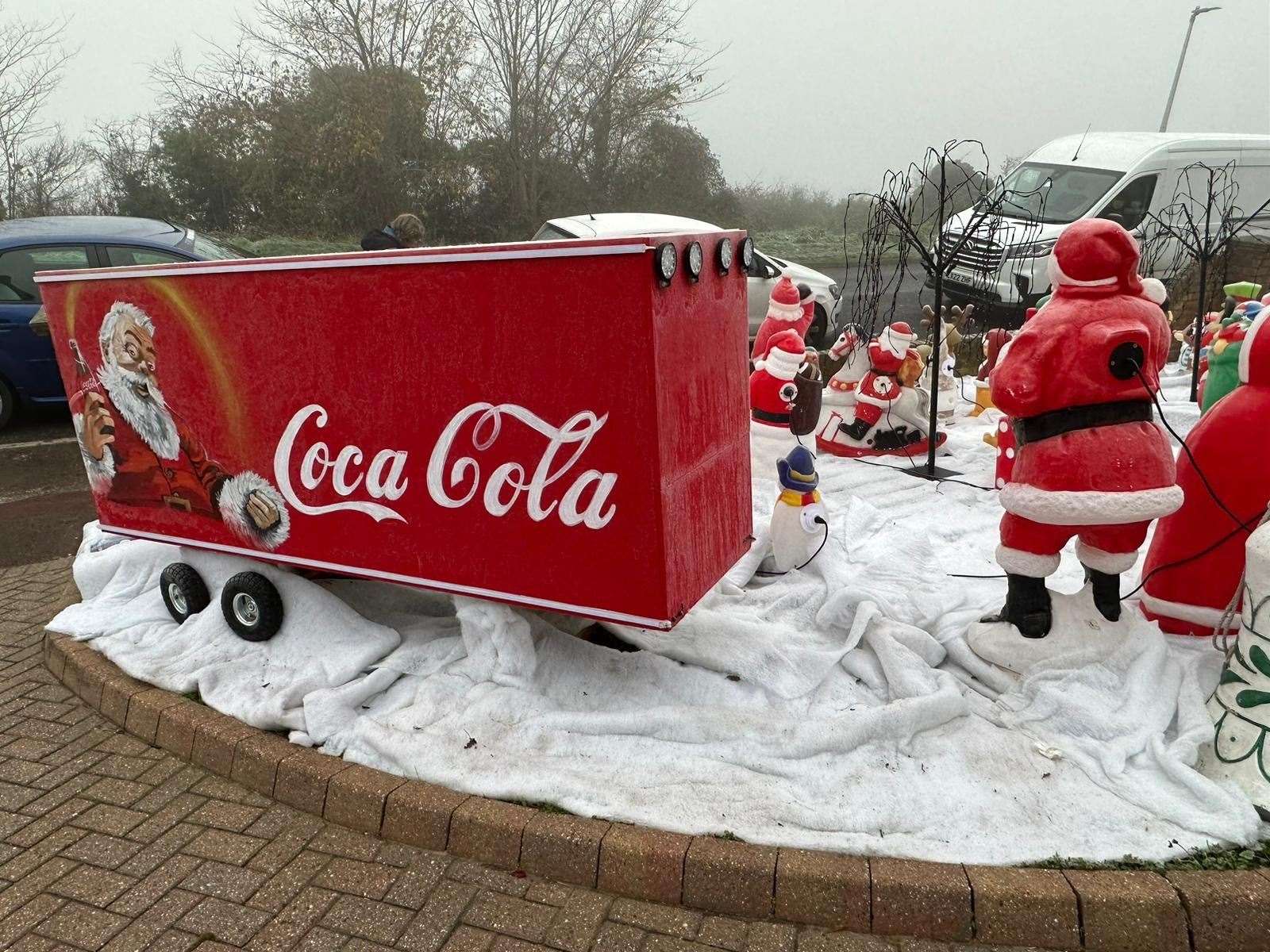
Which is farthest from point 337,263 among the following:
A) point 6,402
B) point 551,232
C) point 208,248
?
point 551,232

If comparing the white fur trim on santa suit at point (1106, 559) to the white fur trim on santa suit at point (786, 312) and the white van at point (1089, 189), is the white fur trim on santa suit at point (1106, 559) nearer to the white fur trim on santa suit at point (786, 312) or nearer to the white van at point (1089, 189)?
the white fur trim on santa suit at point (786, 312)

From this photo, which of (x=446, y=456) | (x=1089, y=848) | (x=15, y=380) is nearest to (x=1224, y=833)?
(x=1089, y=848)

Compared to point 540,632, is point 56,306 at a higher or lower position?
higher

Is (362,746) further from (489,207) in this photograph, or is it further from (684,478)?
(489,207)

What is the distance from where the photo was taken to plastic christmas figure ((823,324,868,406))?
7141mm

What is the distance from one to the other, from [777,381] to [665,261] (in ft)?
10.5

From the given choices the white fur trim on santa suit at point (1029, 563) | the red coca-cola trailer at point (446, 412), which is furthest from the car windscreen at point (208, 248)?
the white fur trim on santa suit at point (1029, 563)

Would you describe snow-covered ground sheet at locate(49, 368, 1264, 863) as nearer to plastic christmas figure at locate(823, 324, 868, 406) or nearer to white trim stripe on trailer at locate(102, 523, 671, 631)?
white trim stripe on trailer at locate(102, 523, 671, 631)

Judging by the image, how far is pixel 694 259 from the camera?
3035 millimetres

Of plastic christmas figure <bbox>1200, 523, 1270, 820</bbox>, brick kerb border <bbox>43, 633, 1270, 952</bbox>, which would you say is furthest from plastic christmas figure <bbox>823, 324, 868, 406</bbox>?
brick kerb border <bbox>43, 633, 1270, 952</bbox>

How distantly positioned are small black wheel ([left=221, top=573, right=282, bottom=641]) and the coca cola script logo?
0.48 meters

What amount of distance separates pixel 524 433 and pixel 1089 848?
2230 millimetres

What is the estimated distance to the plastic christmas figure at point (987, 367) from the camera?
23.9 ft

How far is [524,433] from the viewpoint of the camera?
317cm
